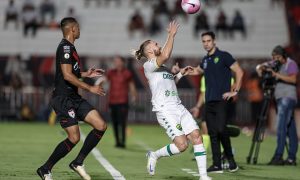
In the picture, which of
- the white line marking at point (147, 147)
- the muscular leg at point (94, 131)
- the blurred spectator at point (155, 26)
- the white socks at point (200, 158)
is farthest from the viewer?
the blurred spectator at point (155, 26)

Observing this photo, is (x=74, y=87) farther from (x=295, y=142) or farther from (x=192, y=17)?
(x=192, y=17)

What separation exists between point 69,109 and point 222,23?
26.4 metres

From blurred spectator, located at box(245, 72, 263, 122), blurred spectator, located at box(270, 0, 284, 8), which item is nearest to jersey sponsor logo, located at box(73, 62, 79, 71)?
blurred spectator, located at box(245, 72, 263, 122)

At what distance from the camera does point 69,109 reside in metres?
10.6

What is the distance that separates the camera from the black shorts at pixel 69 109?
10.6 meters

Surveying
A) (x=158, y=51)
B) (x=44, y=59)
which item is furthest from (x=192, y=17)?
(x=158, y=51)

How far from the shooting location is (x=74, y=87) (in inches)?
424

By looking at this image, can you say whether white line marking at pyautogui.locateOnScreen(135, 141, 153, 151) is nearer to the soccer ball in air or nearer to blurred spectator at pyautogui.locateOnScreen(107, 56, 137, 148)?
blurred spectator at pyautogui.locateOnScreen(107, 56, 137, 148)

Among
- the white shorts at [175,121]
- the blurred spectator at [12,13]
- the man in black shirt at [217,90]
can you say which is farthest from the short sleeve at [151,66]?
the blurred spectator at [12,13]

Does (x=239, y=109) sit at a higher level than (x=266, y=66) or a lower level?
lower

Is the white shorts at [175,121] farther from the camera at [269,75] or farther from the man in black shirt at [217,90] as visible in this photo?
the camera at [269,75]

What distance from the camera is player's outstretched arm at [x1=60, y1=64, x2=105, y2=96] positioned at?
10359 mm

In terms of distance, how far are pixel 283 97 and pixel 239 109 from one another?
1780 cm

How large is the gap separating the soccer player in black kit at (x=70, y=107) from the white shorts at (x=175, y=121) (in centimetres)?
91
